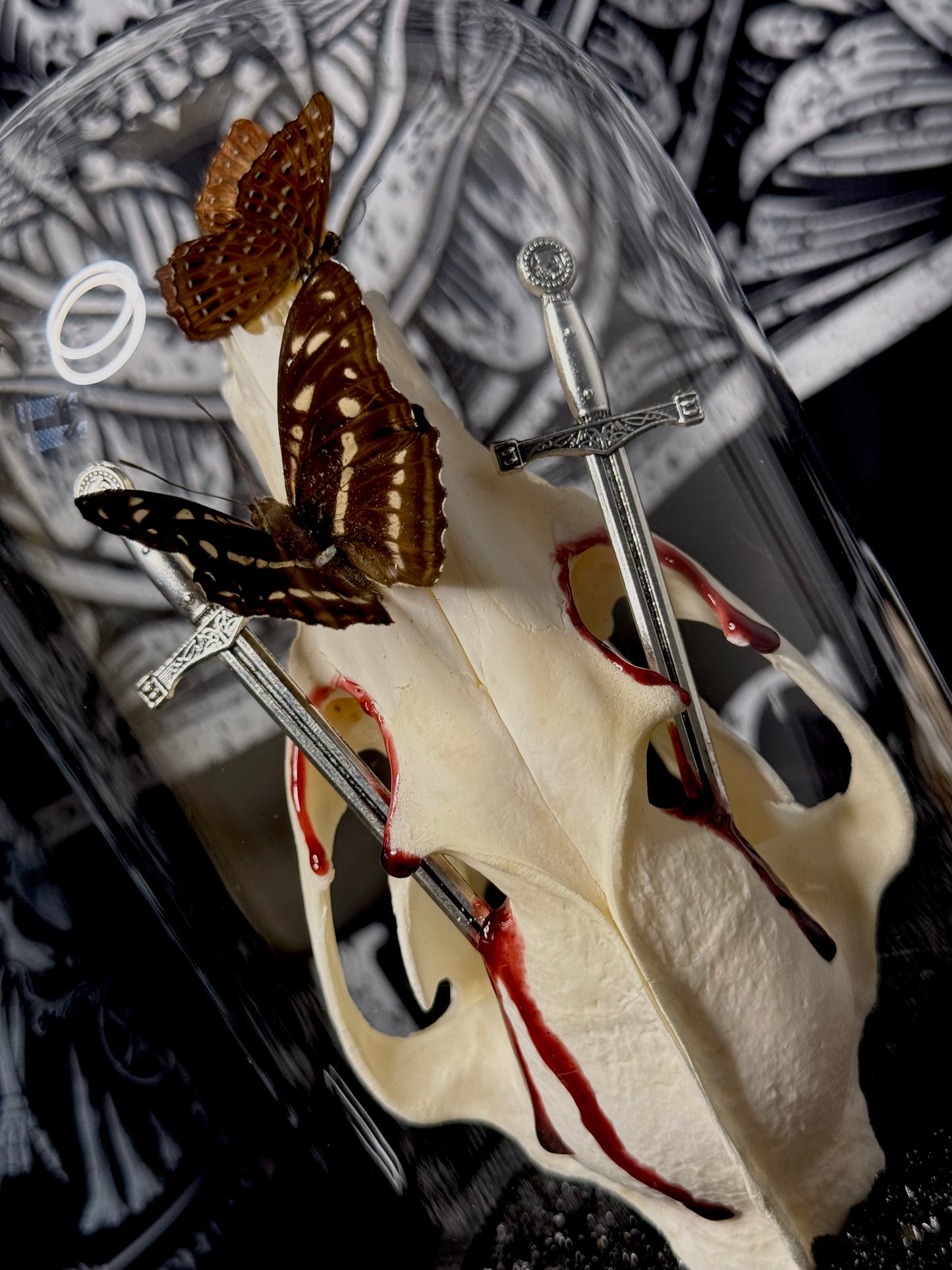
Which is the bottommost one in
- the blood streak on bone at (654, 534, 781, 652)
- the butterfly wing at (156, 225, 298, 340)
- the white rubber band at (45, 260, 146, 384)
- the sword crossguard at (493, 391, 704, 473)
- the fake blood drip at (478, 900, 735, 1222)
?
the fake blood drip at (478, 900, 735, 1222)

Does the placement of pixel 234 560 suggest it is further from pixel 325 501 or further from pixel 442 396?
pixel 442 396

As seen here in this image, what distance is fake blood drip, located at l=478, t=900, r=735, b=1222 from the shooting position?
0.43m

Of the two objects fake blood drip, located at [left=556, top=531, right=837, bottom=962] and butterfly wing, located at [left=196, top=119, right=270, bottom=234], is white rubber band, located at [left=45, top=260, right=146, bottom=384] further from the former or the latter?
fake blood drip, located at [left=556, top=531, right=837, bottom=962]

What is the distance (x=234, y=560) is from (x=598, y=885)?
17 cm

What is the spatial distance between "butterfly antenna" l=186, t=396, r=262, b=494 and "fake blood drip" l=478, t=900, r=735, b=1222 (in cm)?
19

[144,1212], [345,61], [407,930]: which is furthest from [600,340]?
[144,1212]

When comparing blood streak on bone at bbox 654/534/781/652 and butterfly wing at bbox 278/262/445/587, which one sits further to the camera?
blood streak on bone at bbox 654/534/781/652

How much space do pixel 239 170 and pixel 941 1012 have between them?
0.41m

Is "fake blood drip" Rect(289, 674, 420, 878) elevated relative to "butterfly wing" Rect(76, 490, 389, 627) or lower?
lower

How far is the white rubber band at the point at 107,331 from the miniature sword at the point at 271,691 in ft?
0.15

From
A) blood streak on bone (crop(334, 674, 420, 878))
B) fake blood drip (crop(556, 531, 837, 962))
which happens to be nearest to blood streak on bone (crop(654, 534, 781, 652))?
fake blood drip (crop(556, 531, 837, 962))

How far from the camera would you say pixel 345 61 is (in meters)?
0.51

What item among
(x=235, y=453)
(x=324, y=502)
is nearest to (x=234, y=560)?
(x=324, y=502)

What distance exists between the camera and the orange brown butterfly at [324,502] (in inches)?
13.2
